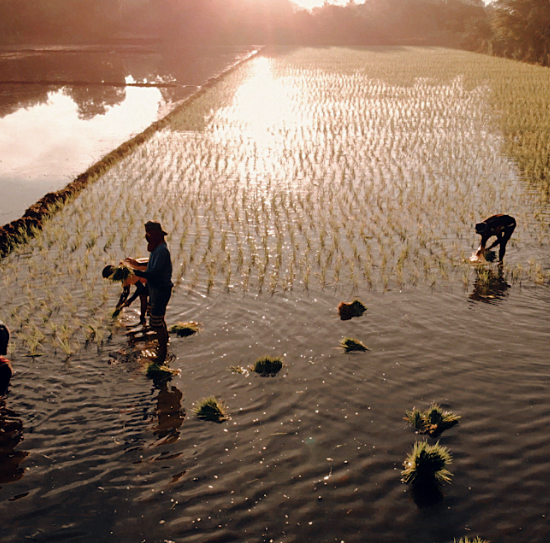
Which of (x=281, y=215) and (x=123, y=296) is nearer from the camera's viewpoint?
(x=123, y=296)

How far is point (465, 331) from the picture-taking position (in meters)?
5.54

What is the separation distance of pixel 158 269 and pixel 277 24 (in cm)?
6466

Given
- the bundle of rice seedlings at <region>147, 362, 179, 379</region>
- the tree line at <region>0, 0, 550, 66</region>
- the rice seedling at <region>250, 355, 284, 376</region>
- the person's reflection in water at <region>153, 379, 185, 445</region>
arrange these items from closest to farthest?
1. the person's reflection in water at <region>153, 379, 185, 445</region>
2. the bundle of rice seedlings at <region>147, 362, 179, 379</region>
3. the rice seedling at <region>250, 355, 284, 376</region>
4. the tree line at <region>0, 0, 550, 66</region>

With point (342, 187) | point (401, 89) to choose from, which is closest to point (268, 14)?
point (401, 89)

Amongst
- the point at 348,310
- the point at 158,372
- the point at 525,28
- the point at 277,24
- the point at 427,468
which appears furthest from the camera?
the point at 277,24

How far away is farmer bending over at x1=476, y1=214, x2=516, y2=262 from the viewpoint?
6705mm

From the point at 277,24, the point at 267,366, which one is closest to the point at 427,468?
→ the point at 267,366

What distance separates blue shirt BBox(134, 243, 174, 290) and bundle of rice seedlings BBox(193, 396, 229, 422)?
109 cm

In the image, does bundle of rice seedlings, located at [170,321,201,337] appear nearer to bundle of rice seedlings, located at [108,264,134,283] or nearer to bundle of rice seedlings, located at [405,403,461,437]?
bundle of rice seedlings, located at [108,264,134,283]

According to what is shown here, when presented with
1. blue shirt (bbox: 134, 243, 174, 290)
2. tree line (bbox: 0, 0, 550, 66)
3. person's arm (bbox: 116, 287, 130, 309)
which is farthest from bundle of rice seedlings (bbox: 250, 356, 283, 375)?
tree line (bbox: 0, 0, 550, 66)

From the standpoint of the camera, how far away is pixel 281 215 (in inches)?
351

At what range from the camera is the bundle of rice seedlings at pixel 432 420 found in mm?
4051

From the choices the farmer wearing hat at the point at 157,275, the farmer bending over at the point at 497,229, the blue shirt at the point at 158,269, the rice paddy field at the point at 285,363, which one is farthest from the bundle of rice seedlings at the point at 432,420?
the farmer bending over at the point at 497,229

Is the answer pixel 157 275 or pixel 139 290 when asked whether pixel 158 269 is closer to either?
pixel 157 275
